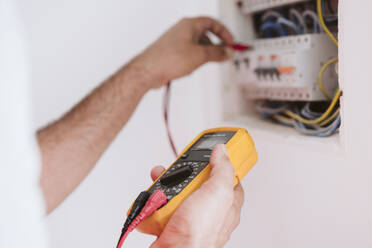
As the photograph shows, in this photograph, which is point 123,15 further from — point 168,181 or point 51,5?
point 168,181

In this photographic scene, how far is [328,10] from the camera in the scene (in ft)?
→ 2.42

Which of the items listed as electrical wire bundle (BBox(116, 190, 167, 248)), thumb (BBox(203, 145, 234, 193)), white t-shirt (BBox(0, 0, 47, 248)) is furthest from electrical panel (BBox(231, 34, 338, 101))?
white t-shirt (BBox(0, 0, 47, 248))

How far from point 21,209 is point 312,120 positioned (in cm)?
58

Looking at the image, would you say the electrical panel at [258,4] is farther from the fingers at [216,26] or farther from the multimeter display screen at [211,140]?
the multimeter display screen at [211,140]

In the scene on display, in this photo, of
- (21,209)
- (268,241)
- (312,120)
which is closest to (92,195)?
(268,241)

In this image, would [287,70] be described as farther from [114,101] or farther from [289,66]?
[114,101]

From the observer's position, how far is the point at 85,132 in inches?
31.4

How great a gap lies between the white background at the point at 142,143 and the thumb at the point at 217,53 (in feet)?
0.16

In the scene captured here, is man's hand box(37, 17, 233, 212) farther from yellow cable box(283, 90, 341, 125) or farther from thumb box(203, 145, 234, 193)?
thumb box(203, 145, 234, 193)

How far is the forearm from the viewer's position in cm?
75

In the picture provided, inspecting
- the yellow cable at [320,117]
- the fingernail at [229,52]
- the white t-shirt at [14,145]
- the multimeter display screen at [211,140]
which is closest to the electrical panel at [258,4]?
the fingernail at [229,52]

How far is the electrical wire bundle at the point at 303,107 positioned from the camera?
2.19 feet

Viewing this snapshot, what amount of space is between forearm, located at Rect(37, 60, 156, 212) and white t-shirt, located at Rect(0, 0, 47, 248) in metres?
0.49

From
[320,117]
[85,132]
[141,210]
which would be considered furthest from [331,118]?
[85,132]
